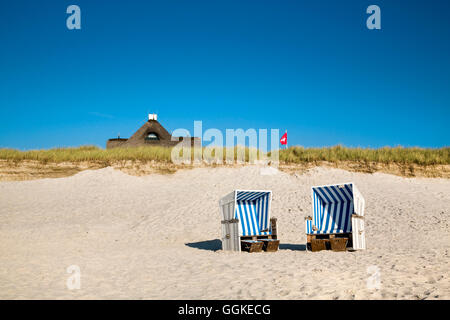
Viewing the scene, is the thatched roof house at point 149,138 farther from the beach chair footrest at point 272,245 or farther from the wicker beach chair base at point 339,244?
the wicker beach chair base at point 339,244

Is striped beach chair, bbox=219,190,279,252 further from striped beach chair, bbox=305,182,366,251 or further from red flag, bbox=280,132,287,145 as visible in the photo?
red flag, bbox=280,132,287,145

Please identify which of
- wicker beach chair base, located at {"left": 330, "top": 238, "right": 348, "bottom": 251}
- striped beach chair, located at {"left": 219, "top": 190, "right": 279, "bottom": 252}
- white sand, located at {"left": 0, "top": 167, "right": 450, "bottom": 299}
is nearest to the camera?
white sand, located at {"left": 0, "top": 167, "right": 450, "bottom": 299}

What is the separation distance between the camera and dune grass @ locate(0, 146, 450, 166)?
22922 mm

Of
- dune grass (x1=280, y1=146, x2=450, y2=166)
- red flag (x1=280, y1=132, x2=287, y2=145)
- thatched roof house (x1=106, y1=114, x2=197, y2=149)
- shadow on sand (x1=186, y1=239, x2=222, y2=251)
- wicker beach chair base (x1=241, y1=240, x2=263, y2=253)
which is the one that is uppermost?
thatched roof house (x1=106, y1=114, x2=197, y2=149)

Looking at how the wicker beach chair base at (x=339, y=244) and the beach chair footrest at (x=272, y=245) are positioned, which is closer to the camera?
the wicker beach chair base at (x=339, y=244)

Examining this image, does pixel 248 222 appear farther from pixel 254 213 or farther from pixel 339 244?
pixel 339 244

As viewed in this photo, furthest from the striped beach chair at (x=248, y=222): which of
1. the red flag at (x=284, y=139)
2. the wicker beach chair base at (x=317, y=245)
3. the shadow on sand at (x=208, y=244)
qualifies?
the red flag at (x=284, y=139)

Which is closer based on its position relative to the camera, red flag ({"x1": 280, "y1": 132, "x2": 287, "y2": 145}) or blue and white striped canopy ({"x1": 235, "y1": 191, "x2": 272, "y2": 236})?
blue and white striped canopy ({"x1": 235, "y1": 191, "x2": 272, "y2": 236})

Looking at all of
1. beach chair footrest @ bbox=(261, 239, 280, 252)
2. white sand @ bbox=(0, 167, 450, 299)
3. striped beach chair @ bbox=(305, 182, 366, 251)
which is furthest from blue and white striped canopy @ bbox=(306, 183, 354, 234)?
beach chair footrest @ bbox=(261, 239, 280, 252)

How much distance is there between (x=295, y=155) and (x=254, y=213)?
12304 millimetres

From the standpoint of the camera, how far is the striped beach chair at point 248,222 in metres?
10.8
